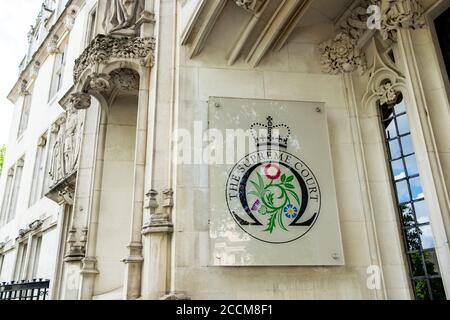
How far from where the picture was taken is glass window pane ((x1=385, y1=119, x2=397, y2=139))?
5273 millimetres

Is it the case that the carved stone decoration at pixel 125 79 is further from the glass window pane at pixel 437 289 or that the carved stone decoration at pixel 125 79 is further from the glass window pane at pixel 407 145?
the glass window pane at pixel 437 289

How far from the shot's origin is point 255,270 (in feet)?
15.6

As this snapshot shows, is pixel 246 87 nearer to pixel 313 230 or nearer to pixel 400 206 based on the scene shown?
pixel 313 230

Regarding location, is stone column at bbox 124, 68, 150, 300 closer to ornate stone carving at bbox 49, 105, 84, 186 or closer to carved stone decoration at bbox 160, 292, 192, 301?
carved stone decoration at bbox 160, 292, 192, 301

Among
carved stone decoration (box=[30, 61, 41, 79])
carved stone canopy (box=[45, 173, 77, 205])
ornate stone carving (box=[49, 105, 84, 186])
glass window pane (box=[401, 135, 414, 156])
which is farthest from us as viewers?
carved stone decoration (box=[30, 61, 41, 79])

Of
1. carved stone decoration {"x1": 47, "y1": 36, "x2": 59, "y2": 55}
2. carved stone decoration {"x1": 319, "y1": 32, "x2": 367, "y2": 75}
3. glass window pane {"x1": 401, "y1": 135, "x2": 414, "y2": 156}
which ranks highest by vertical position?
carved stone decoration {"x1": 47, "y1": 36, "x2": 59, "y2": 55}

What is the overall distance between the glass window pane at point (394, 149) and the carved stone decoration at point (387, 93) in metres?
0.49

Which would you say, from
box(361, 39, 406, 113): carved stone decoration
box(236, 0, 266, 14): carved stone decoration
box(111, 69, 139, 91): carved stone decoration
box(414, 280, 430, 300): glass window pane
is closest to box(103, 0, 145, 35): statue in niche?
box(111, 69, 139, 91): carved stone decoration

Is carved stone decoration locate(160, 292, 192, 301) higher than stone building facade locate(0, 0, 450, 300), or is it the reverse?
stone building facade locate(0, 0, 450, 300)

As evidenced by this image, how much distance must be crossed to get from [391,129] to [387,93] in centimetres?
47

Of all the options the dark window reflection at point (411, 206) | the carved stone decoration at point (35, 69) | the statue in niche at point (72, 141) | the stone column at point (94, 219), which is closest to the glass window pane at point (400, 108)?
the dark window reflection at point (411, 206)

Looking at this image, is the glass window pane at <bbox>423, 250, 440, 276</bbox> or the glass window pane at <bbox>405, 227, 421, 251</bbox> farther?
the glass window pane at <bbox>405, 227, 421, 251</bbox>

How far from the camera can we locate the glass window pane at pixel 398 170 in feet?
16.6

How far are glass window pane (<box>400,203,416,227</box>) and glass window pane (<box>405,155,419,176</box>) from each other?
372 mm
